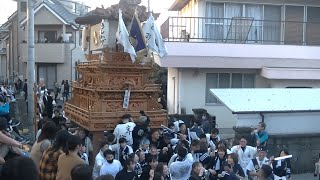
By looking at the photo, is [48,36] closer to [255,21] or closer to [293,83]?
[255,21]

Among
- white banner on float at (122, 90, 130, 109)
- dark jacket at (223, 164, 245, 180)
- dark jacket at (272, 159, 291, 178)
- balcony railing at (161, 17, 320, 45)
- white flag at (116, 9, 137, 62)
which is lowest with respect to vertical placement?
dark jacket at (272, 159, 291, 178)

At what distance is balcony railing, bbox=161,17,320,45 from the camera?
19.5 meters

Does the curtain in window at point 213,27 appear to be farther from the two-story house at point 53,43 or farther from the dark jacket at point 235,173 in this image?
the two-story house at point 53,43

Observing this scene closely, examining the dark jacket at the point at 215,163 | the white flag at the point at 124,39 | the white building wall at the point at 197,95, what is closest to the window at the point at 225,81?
the white building wall at the point at 197,95

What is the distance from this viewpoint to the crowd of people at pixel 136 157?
5.62 m

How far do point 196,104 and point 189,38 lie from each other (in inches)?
114

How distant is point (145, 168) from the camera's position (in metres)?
7.92

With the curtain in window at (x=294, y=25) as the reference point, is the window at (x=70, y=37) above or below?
above

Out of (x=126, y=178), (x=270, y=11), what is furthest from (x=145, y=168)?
(x=270, y=11)

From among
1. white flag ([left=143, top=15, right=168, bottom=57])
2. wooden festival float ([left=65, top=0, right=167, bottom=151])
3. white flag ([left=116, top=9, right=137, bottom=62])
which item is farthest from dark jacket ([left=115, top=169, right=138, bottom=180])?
white flag ([left=143, top=15, right=168, bottom=57])

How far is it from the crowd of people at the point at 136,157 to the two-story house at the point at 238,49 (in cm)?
673

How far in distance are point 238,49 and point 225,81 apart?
173 cm

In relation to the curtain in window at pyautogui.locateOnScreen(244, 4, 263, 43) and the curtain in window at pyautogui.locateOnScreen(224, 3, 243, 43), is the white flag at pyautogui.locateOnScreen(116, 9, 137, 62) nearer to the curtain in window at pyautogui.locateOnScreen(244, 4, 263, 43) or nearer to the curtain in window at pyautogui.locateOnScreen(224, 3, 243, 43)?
the curtain in window at pyautogui.locateOnScreen(224, 3, 243, 43)

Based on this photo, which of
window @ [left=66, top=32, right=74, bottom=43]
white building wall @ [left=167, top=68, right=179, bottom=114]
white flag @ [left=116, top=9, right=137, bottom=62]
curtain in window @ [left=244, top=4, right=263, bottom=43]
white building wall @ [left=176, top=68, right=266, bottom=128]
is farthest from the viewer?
window @ [left=66, top=32, right=74, bottom=43]
